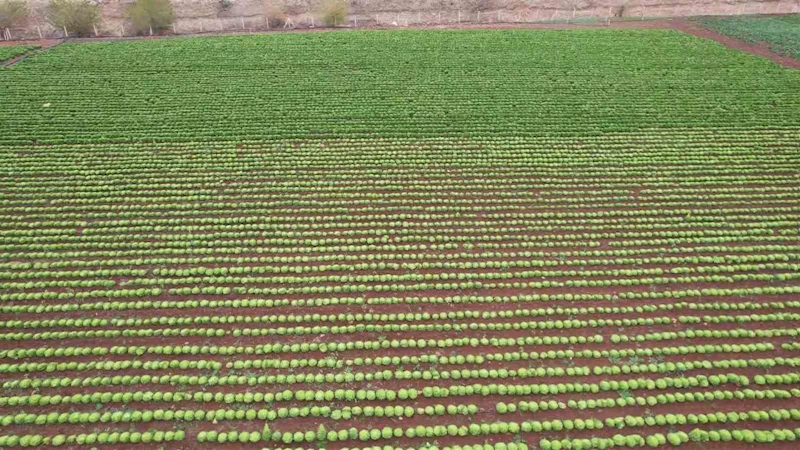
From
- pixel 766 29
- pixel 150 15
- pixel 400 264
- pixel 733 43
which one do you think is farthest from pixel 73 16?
pixel 766 29

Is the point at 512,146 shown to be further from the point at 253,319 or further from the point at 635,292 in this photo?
the point at 253,319

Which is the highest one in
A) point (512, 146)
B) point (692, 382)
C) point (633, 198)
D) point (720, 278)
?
point (512, 146)

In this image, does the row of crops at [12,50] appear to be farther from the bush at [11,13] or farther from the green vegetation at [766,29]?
the green vegetation at [766,29]

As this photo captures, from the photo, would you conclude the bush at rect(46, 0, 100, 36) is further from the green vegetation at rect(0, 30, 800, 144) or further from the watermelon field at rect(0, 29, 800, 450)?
the watermelon field at rect(0, 29, 800, 450)

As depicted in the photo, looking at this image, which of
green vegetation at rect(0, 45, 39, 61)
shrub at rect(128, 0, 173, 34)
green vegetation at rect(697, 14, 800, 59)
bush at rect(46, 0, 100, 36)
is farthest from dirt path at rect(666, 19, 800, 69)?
green vegetation at rect(0, 45, 39, 61)

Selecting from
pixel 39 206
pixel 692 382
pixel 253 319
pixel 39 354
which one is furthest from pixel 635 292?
pixel 39 206

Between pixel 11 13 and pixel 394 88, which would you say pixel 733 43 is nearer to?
pixel 394 88

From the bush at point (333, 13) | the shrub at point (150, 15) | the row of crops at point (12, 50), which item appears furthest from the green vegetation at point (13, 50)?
the bush at point (333, 13)

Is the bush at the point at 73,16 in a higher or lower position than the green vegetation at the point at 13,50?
higher
